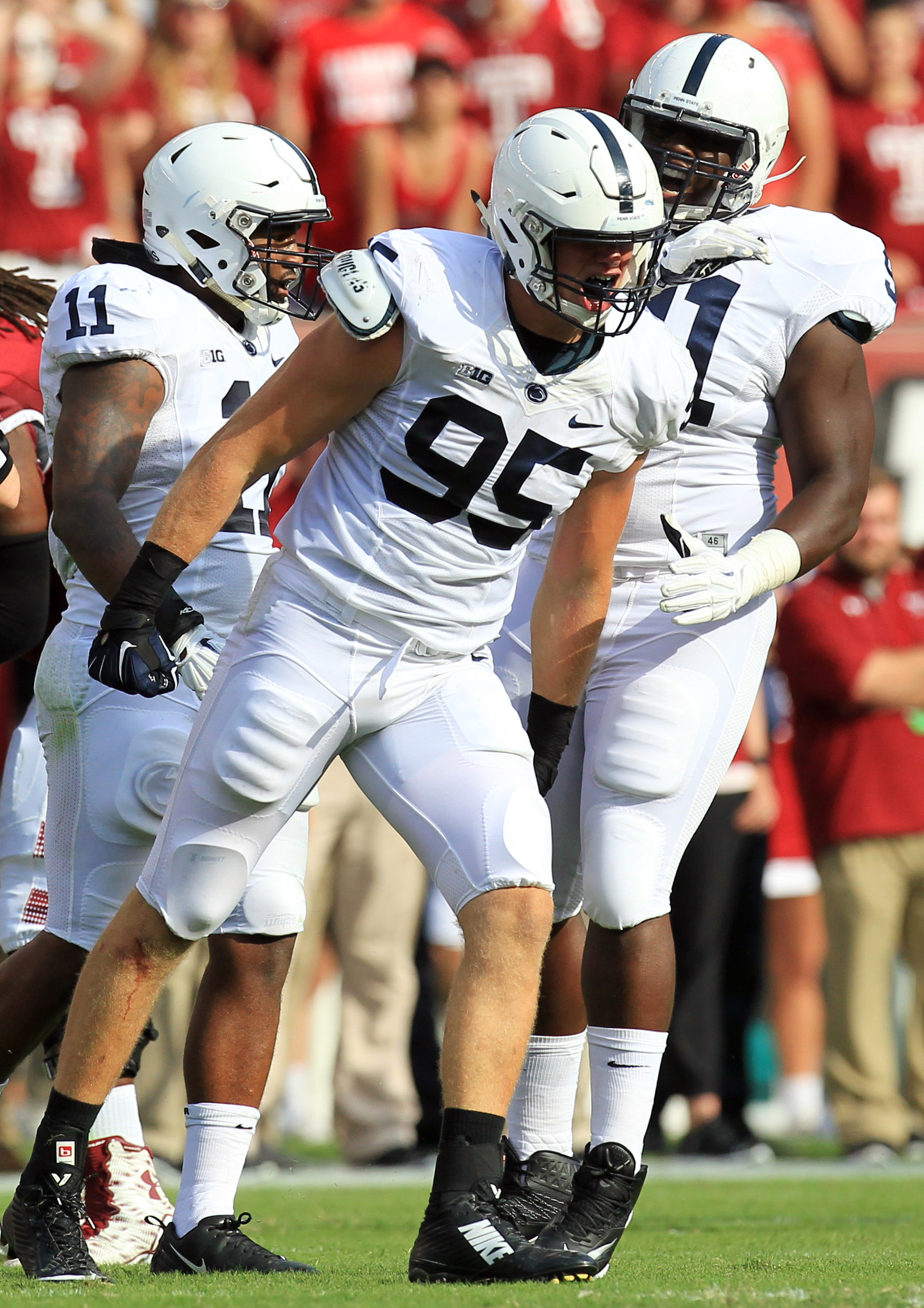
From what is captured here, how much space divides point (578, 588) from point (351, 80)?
623 cm

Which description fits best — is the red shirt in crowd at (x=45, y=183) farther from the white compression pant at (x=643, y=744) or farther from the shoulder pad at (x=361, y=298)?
the shoulder pad at (x=361, y=298)

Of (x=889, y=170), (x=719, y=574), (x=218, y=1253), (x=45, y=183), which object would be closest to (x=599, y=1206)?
(x=218, y=1253)

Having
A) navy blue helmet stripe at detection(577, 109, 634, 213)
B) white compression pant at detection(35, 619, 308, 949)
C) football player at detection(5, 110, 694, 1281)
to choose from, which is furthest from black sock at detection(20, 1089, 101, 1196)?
navy blue helmet stripe at detection(577, 109, 634, 213)

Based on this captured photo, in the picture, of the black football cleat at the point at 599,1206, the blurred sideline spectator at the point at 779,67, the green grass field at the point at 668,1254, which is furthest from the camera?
the blurred sideline spectator at the point at 779,67

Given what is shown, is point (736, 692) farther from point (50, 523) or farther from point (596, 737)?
point (50, 523)

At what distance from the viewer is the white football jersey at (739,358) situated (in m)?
3.75

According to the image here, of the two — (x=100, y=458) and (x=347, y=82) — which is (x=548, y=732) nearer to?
(x=100, y=458)

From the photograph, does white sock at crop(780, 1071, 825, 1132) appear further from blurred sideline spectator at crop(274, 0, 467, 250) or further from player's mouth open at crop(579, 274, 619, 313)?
player's mouth open at crop(579, 274, 619, 313)

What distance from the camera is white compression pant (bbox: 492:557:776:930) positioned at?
142 inches

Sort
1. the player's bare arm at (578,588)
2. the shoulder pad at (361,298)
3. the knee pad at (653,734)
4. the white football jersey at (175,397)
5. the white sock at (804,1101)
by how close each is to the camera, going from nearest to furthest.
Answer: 1. the shoulder pad at (361,298)
2. the player's bare arm at (578,588)
3. the knee pad at (653,734)
4. the white football jersey at (175,397)
5. the white sock at (804,1101)

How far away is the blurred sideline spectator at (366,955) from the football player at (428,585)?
3174 millimetres

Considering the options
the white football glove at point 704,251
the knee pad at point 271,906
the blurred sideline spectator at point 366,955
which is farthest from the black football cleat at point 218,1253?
the blurred sideline spectator at point 366,955

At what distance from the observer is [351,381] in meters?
3.18

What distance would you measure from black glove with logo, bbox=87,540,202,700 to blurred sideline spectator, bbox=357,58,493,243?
5788mm
